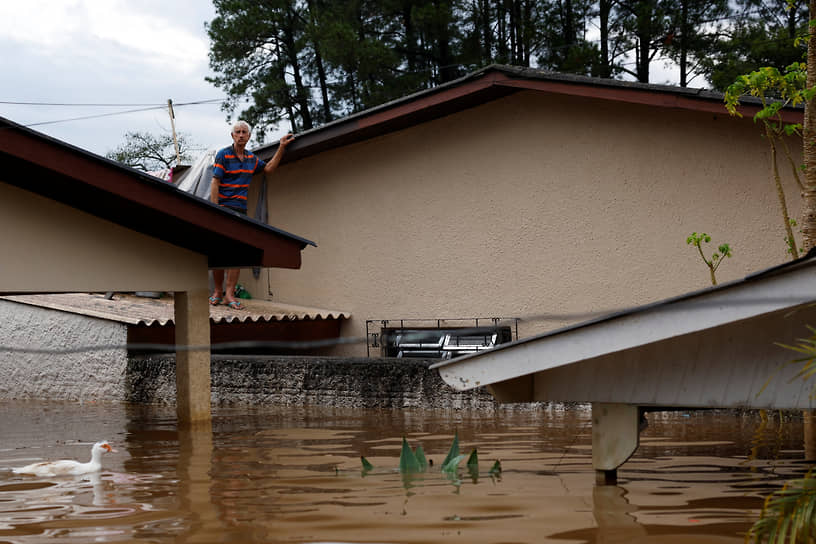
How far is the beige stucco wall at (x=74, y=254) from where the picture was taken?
7863 millimetres

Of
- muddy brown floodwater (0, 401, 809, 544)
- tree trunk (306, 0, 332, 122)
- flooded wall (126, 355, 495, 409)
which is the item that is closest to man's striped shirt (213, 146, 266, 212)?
flooded wall (126, 355, 495, 409)

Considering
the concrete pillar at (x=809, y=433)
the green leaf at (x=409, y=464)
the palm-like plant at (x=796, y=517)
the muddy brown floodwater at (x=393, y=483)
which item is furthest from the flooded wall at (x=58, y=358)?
the palm-like plant at (x=796, y=517)

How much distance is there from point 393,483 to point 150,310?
8.74m

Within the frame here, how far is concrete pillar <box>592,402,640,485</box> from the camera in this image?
508 cm

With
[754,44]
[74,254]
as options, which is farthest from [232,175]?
[754,44]

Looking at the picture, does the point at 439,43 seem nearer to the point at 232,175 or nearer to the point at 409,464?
the point at 232,175

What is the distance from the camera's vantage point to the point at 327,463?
6.77m

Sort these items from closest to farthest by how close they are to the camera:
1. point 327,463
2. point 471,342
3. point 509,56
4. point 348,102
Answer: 1. point 327,463
2. point 471,342
3. point 509,56
4. point 348,102

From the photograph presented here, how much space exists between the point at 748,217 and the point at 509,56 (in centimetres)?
1654

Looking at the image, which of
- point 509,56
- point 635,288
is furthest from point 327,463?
point 509,56

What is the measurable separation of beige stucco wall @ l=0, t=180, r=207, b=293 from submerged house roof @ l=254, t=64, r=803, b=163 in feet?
14.9

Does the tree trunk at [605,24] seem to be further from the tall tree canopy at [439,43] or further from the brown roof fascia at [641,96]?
the brown roof fascia at [641,96]

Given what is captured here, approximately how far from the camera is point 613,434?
516 centimetres

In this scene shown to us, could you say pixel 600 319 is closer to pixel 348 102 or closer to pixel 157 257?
pixel 157 257
